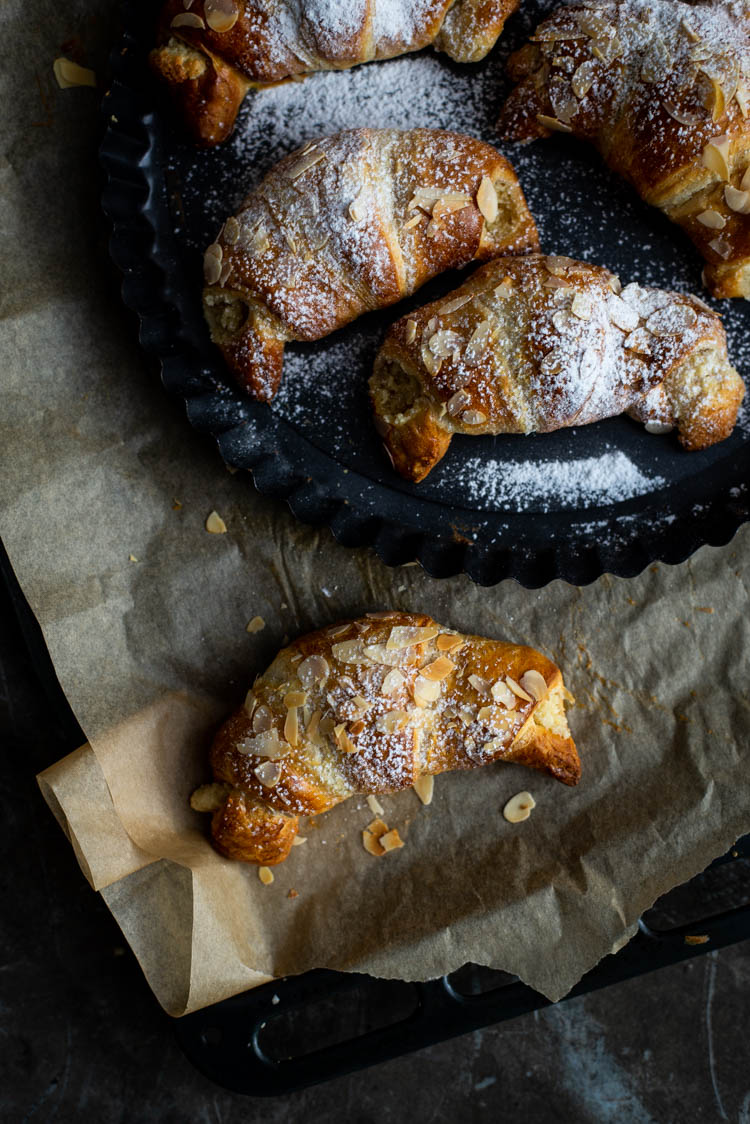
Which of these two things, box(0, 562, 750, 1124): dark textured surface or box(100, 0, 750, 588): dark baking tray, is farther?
box(0, 562, 750, 1124): dark textured surface

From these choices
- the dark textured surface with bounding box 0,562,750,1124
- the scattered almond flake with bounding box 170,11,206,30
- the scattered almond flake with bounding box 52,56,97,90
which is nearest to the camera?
the scattered almond flake with bounding box 170,11,206,30

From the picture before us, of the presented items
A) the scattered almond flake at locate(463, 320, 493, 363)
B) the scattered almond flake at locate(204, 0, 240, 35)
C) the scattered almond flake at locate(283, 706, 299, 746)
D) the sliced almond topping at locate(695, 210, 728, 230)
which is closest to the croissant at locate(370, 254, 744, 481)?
the scattered almond flake at locate(463, 320, 493, 363)

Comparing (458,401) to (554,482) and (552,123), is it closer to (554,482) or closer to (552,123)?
(554,482)

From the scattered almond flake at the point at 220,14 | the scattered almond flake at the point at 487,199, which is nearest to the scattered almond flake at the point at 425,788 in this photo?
the scattered almond flake at the point at 487,199

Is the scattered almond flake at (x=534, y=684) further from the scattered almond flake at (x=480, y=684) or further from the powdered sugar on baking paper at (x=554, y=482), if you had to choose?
the powdered sugar on baking paper at (x=554, y=482)

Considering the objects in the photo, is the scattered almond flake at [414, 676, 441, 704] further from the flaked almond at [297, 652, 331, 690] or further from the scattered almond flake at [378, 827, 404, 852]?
the scattered almond flake at [378, 827, 404, 852]

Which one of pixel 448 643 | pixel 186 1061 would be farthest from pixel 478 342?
pixel 186 1061
